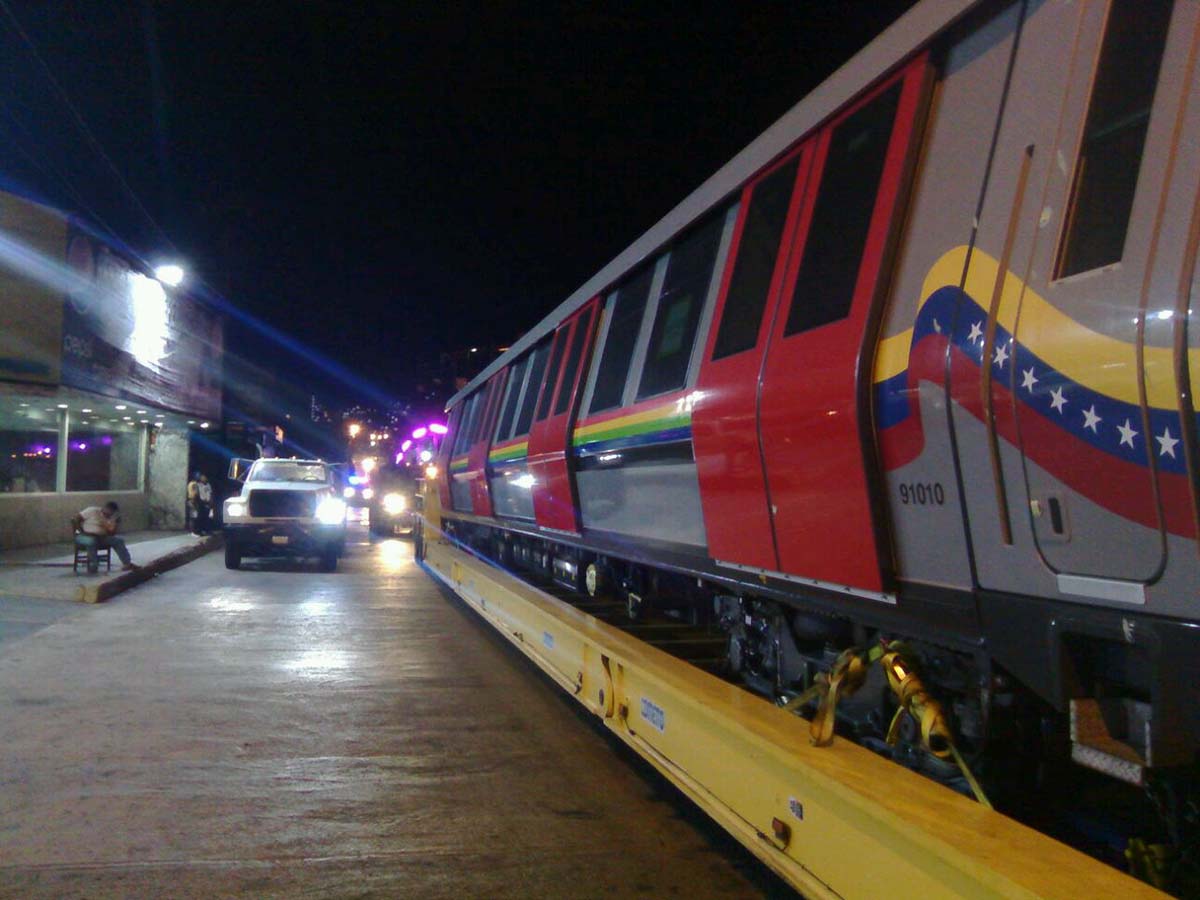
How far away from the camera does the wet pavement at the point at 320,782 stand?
477 centimetres

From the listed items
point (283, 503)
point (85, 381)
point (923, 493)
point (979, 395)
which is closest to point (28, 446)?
point (85, 381)

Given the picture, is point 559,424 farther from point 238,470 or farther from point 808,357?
point 238,470

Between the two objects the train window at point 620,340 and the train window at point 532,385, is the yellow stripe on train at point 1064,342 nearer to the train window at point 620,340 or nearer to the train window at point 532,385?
the train window at point 620,340

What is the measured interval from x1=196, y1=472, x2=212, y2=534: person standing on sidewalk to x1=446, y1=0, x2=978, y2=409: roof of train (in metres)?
22.5

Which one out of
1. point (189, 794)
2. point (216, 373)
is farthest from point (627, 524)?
point (216, 373)

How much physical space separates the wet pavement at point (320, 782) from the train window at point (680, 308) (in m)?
2.41

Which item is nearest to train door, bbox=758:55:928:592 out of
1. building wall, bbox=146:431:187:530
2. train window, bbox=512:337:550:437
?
train window, bbox=512:337:550:437

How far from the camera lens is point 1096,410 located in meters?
2.83

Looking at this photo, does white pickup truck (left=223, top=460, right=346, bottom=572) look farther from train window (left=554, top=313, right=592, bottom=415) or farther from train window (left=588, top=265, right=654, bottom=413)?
train window (left=588, top=265, right=654, bottom=413)

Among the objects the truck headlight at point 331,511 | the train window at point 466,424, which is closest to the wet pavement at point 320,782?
the train window at point 466,424

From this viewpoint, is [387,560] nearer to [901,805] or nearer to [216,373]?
[216,373]

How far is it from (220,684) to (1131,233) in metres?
8.13

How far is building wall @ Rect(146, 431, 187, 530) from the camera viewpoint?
29.2 m

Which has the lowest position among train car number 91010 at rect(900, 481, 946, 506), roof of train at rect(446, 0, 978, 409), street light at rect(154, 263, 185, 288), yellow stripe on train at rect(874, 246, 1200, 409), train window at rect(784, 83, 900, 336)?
train car number 91010 at rect(900, 481, 946, 506)
